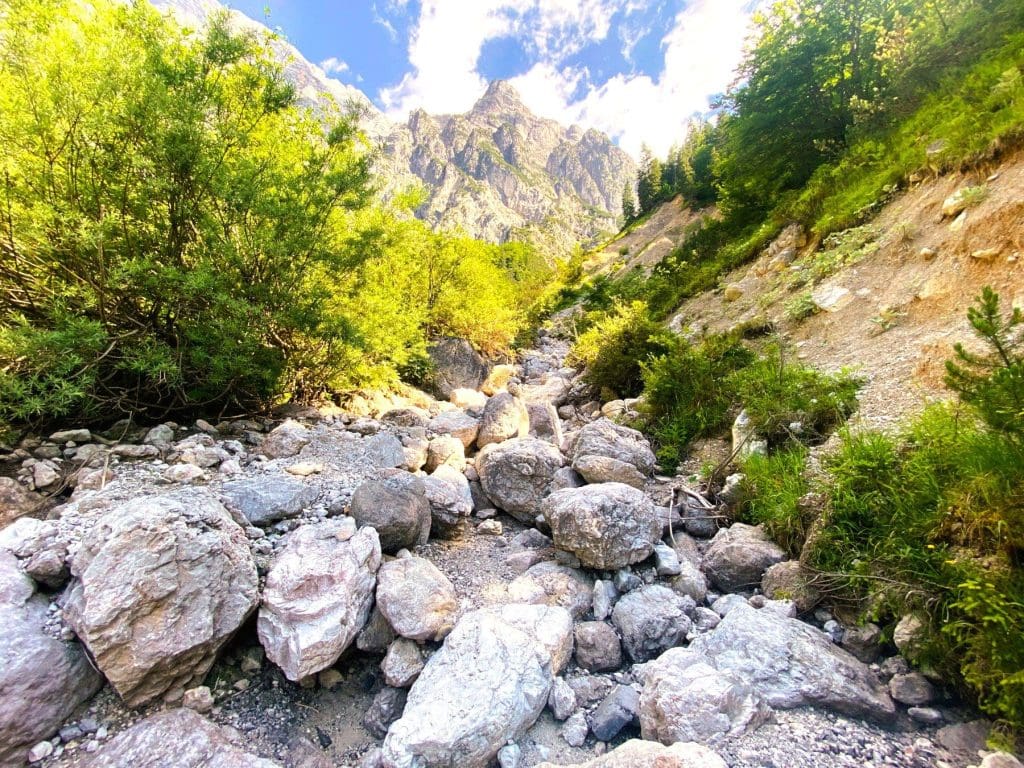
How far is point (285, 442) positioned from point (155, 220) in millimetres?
3262

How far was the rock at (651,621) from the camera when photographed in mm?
3529

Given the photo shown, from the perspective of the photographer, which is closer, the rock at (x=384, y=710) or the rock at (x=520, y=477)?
the rock at (x=384, y=710)

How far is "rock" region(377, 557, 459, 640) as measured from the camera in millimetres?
3455

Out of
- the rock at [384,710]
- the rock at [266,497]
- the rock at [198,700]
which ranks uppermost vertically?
the rock at [266,497]

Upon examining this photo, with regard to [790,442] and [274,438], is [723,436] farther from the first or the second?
[274,438]

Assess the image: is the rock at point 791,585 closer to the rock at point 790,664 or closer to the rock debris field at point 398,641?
the rock debris field at point 398,641

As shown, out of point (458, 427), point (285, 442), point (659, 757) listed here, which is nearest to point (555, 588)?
point (659, 757)

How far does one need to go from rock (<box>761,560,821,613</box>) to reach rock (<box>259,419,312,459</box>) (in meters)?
5.70

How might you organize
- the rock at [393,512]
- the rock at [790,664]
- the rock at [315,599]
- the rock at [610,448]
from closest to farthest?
the rock at [790,664]
the rock at [315,599]
the rock at [393,512]
the rock at [610,448]

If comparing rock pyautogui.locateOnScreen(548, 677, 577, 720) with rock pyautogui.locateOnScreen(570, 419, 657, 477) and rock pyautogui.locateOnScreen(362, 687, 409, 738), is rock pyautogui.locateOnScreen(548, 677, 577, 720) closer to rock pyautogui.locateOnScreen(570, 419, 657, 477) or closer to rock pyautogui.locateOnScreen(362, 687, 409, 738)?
rock pyautogui.locateOnScreen(362, 687, 409, 738)

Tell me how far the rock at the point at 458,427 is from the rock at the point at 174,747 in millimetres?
4730

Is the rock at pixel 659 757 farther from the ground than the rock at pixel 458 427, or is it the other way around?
the rock at pixel 458 427

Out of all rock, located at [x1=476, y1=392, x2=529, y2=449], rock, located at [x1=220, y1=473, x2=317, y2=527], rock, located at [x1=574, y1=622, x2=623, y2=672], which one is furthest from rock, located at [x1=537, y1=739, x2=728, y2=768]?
rock, located at [x1=476, y1=392, x2=529, y2=449]

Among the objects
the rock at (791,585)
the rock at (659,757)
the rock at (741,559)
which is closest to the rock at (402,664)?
the rock at (659,757)
